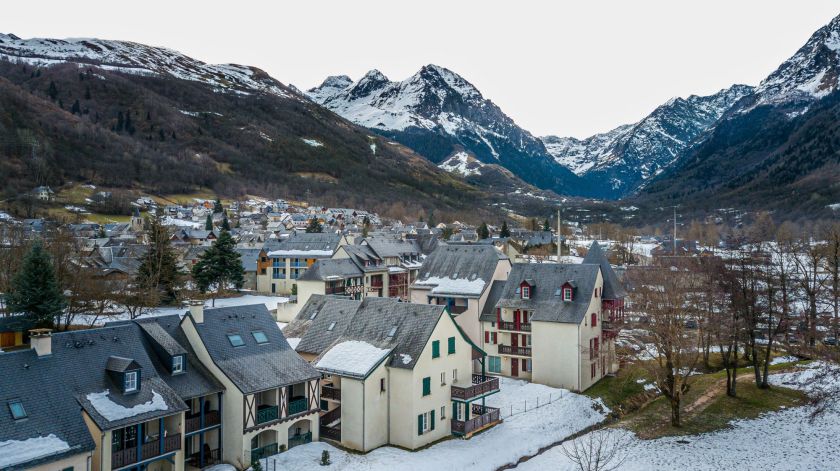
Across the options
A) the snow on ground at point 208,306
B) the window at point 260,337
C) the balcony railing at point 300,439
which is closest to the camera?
the balcony railing at point 300,439

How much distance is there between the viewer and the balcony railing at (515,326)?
160 ft

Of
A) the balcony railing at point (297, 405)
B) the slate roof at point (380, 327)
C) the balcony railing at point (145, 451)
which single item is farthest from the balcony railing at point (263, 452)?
the slate roof at point (380, 327)

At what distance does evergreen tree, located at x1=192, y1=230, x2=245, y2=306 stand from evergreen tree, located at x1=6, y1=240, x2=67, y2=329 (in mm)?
32037

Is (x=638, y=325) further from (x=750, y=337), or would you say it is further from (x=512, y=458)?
(x=512, y=458)

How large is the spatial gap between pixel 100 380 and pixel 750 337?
4352 cm

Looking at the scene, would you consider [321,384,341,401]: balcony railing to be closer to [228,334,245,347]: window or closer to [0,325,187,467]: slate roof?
[228,334,245,347]: window

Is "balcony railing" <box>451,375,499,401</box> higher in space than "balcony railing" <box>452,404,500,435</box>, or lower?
higher

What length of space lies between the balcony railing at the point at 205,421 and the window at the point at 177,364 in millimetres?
2521

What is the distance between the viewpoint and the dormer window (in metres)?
26.1

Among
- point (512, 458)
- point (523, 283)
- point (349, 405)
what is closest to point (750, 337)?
point (523, 283)

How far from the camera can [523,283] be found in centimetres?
4922

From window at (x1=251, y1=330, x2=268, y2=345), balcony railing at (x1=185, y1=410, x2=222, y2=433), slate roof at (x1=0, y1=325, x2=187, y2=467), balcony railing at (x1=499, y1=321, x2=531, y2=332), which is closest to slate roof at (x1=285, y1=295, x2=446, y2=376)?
window at (x1=251, y1=330, x2=268, y2=345)

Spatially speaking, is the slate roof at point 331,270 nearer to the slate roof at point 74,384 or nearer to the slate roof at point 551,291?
the slate roof at point 551,291

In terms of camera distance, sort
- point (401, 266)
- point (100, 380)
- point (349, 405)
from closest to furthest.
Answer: point (100, 380) → point (349, 405) → point (401, 266)
